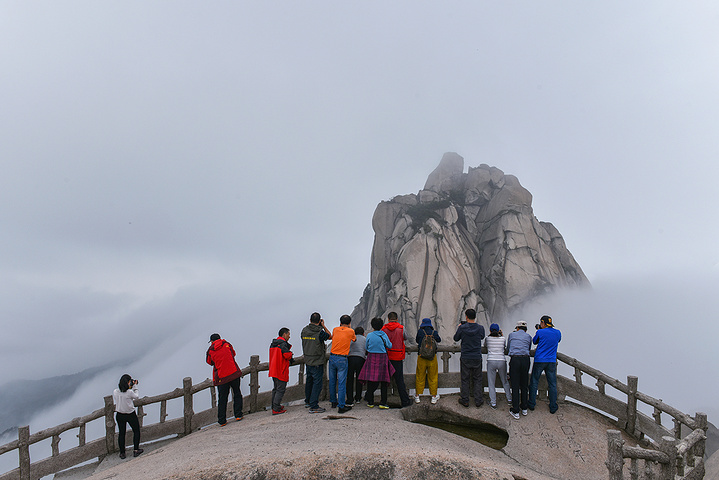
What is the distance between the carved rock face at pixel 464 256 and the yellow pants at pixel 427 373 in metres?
31.1

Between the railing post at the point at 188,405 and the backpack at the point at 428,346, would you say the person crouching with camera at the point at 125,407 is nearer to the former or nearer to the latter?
the railing post at the point at 188,405

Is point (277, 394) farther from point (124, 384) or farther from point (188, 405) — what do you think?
point (124, 384)

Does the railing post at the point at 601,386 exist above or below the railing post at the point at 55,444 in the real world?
above

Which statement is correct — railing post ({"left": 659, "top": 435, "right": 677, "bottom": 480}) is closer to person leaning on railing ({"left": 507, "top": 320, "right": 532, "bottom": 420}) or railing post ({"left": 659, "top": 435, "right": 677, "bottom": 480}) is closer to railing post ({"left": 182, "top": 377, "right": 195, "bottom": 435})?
person leaning on railing ({"left": 507, "top": 320, "right": 532, "bottom": 420})

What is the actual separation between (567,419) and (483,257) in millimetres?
39423

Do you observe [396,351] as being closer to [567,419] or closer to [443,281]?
[567,419]

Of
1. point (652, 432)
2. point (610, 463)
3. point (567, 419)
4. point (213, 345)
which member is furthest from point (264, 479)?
point (652, 432)

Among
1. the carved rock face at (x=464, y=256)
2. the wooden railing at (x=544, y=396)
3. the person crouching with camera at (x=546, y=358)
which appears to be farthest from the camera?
the carved rock face at (x=464, y=256)

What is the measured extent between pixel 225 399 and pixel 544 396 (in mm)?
8330

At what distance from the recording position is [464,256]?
146ft

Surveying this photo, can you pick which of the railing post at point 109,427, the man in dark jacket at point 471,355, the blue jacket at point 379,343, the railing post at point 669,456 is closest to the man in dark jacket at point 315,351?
the blue jacket at point 379,343

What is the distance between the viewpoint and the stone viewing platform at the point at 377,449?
576 cm

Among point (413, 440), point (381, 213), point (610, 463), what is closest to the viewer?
point (610, 463)

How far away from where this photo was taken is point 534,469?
24.0ft
